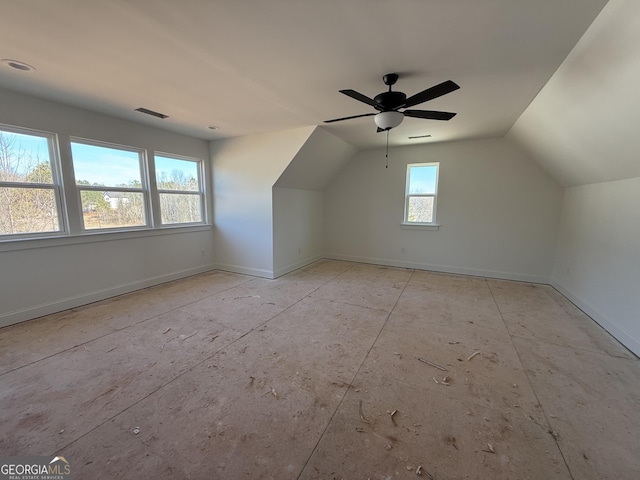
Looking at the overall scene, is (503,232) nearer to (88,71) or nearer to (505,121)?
(505,121)

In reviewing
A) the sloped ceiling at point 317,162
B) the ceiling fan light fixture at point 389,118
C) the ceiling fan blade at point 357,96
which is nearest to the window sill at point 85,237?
the sloped ceiling at point 317,162

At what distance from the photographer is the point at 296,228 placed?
5254mm

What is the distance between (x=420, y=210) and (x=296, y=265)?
2829mm

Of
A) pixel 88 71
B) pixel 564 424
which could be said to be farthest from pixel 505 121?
pixel 88 71

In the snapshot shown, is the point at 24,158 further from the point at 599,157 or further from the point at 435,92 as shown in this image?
the point at 599,157

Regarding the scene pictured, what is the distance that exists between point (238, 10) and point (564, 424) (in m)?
3.41

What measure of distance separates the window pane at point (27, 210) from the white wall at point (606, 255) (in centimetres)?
654

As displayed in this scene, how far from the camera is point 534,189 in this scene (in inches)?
173

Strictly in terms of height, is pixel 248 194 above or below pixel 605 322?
above

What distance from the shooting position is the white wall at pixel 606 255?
2.62 meters

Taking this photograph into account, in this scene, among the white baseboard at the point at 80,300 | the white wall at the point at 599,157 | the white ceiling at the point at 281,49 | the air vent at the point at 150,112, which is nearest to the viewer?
the white ceiling at the point at 281,49

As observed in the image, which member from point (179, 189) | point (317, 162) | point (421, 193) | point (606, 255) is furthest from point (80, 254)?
point (606, 255)

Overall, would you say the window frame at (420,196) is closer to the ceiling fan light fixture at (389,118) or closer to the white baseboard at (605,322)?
the white baseboard at (605,322)

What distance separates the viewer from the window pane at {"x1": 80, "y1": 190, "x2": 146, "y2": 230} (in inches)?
137
